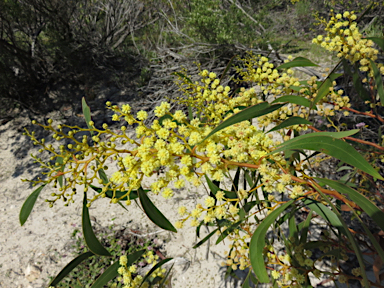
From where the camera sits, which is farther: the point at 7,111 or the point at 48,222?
the point at 7,111

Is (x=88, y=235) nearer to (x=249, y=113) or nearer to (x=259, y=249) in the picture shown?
(x=259, y=249)

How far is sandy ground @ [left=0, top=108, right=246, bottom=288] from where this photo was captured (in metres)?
1.83

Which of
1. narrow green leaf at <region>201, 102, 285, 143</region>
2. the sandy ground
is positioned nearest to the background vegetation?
the sandy ground

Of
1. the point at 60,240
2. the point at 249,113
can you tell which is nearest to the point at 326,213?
the point at 249,113

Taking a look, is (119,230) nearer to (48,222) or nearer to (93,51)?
(48,222)

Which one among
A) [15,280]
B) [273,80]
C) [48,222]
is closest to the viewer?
[273,80]

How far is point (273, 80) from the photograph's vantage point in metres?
1.13

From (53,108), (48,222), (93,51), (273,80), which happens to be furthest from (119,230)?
(93,51)

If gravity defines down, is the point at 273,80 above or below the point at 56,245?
above

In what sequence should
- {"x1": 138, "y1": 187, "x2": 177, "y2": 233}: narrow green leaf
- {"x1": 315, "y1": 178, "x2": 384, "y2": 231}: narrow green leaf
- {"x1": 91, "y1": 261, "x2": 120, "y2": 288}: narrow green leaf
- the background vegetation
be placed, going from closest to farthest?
1. {"x1": 315, "y1": 178, "x2": 384, "y2": 231}: narrow green leaf
2. {"x1": 138, "y1": 187, "x2": 177, "y2": 233}: narrow green leaf
3. {"x1": 91, "y1": 261, "x2": 120, "y2": 288}: narrow green leaf
4. the background vegetation

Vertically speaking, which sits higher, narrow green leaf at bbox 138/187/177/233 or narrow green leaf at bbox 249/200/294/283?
narrow green leaf at bbox 138/187/177/233

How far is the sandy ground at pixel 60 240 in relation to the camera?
1.83 metres

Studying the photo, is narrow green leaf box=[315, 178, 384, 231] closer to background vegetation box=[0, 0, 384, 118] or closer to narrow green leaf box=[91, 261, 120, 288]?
narrow green leaf box=[91, 261, 120, 288]

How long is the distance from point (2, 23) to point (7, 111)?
4.73 ft
